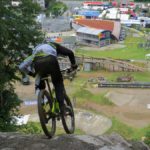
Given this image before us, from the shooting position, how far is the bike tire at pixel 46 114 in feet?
23.1

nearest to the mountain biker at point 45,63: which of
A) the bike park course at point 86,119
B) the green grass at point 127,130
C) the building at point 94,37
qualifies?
the bike park course at point 86,119

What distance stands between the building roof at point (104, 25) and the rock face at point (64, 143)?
54368mm

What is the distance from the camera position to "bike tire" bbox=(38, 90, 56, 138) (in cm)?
705

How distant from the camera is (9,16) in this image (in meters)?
16.3

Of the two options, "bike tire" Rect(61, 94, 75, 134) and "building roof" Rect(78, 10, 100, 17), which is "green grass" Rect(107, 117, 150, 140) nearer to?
"bike tire" Rect(61, 94, 75, 134)

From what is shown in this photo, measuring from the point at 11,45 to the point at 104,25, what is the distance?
51.1 meters

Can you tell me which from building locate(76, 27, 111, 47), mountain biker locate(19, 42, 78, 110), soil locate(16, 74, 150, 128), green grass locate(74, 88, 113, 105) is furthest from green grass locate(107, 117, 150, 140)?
building locate(76, 27, 111, 47)

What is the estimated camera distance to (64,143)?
7418 mm

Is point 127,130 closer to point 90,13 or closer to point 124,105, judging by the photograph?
point 124,105

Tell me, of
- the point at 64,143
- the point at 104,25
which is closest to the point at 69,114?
the point at 64,143

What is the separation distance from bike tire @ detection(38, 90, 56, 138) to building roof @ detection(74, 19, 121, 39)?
179 ft

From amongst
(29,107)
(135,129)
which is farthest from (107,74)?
(135,129)

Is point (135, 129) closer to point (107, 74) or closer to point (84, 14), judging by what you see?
point (107, 74)

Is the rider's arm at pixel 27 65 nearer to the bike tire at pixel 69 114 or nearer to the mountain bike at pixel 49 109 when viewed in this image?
the mountain bike at pixel 49 109
